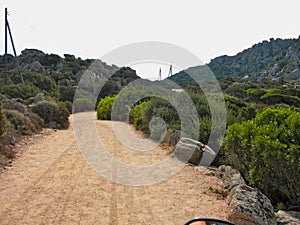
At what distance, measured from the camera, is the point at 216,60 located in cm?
9156

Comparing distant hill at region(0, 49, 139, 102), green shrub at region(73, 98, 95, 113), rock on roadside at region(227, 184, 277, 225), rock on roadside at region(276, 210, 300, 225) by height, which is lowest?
rock on roadside at region(276, 210, 300, 225)

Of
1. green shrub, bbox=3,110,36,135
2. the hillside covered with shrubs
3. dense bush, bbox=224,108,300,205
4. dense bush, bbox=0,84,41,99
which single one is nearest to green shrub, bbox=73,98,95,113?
the hillside covered with shrubs

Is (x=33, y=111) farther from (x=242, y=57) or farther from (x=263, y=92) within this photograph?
(x=242, y=57)

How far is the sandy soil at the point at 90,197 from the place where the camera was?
440 cm

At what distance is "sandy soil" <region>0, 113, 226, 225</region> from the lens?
4.40 m

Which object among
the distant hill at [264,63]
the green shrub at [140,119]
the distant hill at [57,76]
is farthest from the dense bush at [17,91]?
→ the distant hill at [264,63]

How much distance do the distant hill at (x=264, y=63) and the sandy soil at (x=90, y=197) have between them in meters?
57.1

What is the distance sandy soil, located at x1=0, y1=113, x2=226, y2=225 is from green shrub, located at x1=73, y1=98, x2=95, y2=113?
1611 cm

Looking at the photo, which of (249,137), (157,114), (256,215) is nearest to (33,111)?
(157,114)

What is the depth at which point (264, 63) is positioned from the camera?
7662 cm

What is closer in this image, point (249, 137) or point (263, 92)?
point (249, 137)

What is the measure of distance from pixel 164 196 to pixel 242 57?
86.2m

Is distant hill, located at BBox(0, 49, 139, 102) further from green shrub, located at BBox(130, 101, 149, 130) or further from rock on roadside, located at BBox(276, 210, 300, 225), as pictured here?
rock on roadside, located at BBox(276, 210, 300, 225)

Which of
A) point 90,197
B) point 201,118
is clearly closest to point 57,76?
point 201,118
